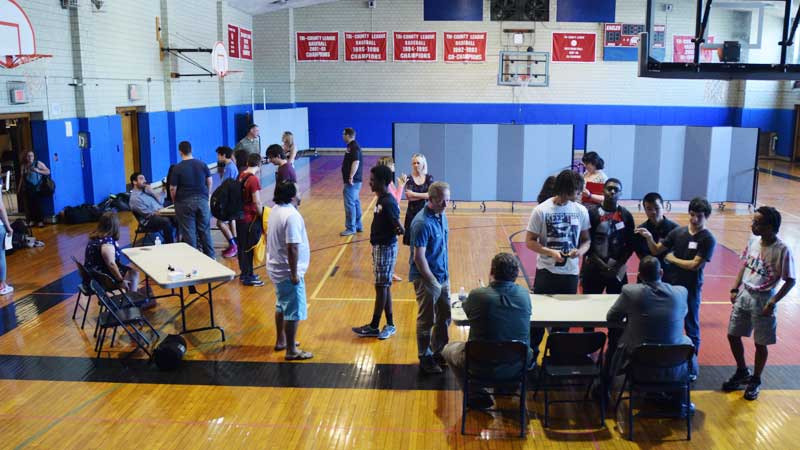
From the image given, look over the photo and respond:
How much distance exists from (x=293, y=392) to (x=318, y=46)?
20.3m

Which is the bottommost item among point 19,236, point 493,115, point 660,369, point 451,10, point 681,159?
point 19,236

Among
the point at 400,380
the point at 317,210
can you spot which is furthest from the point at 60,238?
the point at 400,380

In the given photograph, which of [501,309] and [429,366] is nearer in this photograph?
[501,309]

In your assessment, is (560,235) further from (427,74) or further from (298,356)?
(427,74)

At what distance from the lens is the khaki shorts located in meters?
5.30

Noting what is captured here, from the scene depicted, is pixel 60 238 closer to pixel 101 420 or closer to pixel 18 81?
pixel 18 81

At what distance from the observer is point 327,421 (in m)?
5.18

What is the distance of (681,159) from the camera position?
13.8 meters

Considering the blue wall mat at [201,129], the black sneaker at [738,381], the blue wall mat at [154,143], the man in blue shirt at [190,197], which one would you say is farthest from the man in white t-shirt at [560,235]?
the blue wall mat at [201,129]

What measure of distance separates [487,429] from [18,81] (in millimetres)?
10294

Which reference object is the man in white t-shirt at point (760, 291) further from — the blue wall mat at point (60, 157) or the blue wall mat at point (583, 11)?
the blue wall mat at point (583, 11)

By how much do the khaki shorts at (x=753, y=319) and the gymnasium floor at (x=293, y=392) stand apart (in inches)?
21.3

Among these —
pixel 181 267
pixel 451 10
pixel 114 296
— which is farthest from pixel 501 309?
pixel 451 10

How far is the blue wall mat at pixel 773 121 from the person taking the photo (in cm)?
2366
